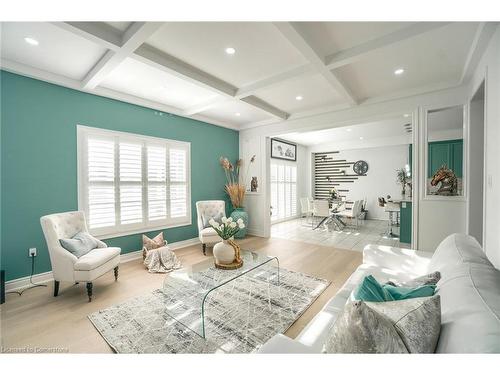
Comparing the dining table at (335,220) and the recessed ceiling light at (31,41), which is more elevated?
the recessed ceiling light at (31,41)

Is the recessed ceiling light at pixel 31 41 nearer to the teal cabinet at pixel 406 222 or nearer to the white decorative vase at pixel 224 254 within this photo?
the white decorative vase at pixel 224 254

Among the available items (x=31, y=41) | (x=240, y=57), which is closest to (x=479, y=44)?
(x=240, y=57)

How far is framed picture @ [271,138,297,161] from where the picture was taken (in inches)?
264

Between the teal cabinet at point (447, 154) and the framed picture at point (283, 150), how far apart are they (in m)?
3.83

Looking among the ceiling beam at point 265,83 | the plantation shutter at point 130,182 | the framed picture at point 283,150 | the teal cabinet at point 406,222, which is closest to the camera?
the ceiling beam at point 265,83

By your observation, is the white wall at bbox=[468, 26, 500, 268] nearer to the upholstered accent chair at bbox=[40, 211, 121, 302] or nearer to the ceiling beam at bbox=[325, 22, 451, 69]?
the ceiling beam at bbox=[325, 22, 451, 69]

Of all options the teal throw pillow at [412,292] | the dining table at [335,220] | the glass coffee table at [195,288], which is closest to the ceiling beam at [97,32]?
the glass coffee table at [195,288]

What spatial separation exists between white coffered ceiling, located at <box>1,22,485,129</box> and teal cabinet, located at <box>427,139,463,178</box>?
A: 3557mm

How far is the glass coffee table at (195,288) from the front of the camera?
1.72m

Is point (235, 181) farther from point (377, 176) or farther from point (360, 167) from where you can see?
point (377, 176)

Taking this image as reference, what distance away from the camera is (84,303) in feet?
7.34

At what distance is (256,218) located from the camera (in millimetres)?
5297

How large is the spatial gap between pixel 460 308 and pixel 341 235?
4.73 metres
